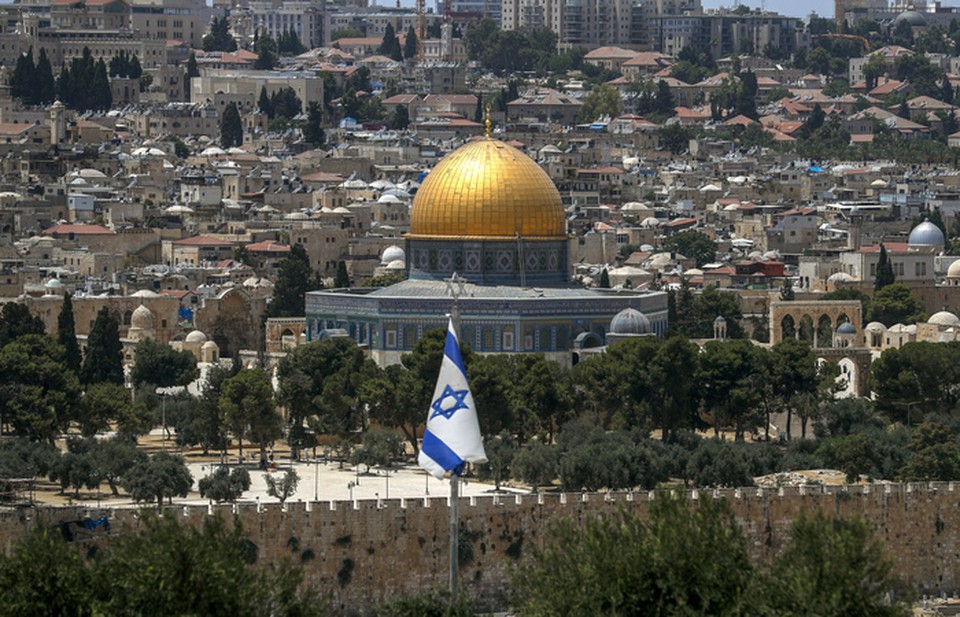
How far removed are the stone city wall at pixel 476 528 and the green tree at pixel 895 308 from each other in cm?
3807

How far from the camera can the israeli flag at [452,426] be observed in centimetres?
4016

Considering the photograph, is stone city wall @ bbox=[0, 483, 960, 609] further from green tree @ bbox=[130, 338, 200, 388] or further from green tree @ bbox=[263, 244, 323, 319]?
green tree @ bbox=[263, 244, 323, 319]

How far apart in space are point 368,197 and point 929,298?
3083cm

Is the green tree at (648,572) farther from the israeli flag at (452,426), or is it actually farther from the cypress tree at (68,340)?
the cypress tree at (68,340)

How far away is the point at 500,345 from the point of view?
262 ft

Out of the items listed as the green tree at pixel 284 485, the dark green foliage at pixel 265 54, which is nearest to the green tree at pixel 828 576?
the green tree at pixel 284 485

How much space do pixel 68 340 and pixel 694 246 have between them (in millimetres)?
40507

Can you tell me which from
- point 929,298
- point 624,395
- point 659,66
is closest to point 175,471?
point 624,395

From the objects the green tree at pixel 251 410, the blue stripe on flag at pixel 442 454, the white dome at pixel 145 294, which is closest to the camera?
the blue stripe on flag at pixel 442 454

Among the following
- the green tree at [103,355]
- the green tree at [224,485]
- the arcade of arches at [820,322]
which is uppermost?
the green tree at [224,485]

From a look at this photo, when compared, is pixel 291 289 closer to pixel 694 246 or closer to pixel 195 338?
pixel 195 338

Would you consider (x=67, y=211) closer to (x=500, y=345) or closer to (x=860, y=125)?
(x=500, y=345)

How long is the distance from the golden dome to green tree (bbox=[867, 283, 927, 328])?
15.3 m

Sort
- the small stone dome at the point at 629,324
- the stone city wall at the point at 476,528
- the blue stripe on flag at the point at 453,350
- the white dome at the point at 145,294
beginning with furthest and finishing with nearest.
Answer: the white dome at the point at 145,294 < the small stone dome at the point at 629,324 < the stone city wall at the point at 476,528 < the blue stripe on flag at the point at 453,350
